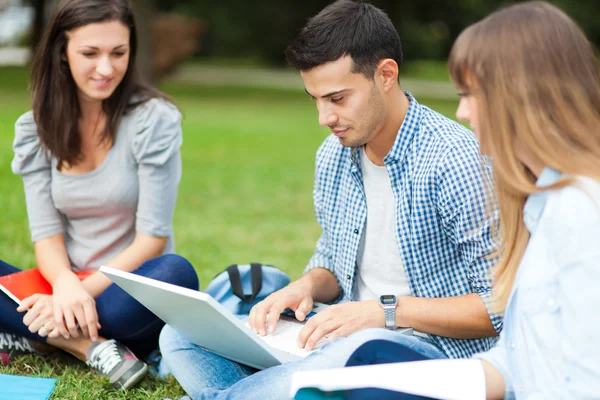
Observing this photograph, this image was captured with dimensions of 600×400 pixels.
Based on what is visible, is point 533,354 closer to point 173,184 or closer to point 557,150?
point 557,150

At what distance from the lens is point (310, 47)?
2771 millimetres

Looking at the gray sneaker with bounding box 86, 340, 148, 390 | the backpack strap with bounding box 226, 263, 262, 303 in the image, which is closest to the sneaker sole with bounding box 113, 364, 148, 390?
the gray sneaker with bounding box 86, 340, 148, 390

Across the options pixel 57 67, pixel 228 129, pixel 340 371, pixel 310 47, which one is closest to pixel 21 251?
pixel 57 67

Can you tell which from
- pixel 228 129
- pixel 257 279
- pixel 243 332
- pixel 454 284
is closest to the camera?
pixel 243 332

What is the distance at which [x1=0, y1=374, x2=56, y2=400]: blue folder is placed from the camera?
280 cm

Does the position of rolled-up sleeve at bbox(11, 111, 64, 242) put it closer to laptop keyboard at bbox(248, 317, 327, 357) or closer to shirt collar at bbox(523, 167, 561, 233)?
laptop keyboard at bbox(248, 317, 327, 357)

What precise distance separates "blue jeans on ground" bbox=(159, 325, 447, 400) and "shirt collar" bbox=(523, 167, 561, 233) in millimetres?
492

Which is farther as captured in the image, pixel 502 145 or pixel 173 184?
pixel 173 184

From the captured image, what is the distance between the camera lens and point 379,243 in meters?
2.88

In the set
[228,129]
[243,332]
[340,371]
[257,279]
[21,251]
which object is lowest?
[228,129]

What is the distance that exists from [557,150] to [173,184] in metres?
1.99

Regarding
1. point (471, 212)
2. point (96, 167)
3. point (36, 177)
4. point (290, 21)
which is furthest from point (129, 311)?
point (290, 21)

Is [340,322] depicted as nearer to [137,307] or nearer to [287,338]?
[287,338]

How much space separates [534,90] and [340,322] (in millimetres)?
1013
